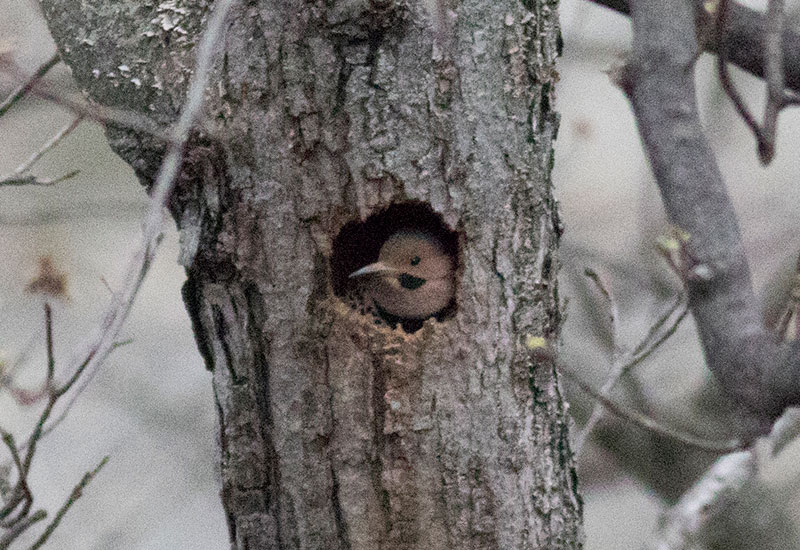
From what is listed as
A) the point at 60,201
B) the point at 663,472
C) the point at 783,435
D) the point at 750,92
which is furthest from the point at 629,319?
the point at 60,201

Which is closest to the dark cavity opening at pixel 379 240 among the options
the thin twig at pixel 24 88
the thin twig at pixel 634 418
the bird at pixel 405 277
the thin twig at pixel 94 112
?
the bird at pixel 405 277

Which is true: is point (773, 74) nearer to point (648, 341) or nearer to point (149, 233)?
point (648, 341)

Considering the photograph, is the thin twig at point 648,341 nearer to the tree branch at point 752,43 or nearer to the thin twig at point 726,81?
the thin twig at point 726,81

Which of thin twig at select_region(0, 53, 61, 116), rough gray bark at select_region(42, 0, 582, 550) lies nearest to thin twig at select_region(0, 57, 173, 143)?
thin twig at select_region(0, 53, 61, 116)

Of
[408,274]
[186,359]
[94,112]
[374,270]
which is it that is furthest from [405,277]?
[186,359]

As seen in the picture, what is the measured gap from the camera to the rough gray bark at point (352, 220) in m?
2.28

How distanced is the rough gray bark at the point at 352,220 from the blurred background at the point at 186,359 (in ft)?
9.79

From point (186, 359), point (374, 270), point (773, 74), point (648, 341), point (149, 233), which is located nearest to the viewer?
point (149, 233)

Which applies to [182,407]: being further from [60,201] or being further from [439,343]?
[439,343]

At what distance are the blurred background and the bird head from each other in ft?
7.74

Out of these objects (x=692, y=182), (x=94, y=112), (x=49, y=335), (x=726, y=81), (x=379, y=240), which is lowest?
(x=379, y=240)

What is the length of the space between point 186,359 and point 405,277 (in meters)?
4.31

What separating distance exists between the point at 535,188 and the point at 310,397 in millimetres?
838

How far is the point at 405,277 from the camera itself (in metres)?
3.35
